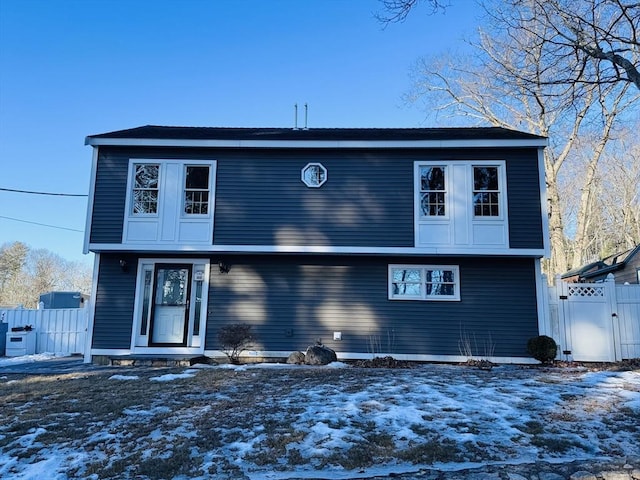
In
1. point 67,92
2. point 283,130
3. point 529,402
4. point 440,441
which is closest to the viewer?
point 440,441

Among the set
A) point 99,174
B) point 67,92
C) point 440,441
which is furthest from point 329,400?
point 67,92

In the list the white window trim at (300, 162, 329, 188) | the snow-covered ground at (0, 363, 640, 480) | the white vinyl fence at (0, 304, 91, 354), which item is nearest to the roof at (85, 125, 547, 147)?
the white window trim at (300, 162, 329, 188)

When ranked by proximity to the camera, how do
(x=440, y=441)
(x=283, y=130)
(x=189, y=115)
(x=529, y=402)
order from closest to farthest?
(x=440, y=441)
(x=529, y=402)
(x=283, y=130)
(x=189, y=115)

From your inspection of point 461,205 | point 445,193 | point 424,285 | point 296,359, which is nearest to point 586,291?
point 461,205

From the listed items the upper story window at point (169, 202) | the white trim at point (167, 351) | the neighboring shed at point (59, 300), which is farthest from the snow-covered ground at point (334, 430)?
the neighboring shed at point (59, 300)

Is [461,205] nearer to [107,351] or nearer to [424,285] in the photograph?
[424,285]

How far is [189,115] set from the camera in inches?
664

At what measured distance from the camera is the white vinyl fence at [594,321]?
9148mm

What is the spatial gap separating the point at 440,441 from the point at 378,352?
17.7 ft

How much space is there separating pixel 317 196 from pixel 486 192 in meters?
3.78

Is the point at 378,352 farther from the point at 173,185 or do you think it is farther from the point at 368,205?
the point at 173,185

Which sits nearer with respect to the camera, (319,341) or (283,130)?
(319,341)

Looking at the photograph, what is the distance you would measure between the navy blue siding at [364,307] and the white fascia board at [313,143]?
8.34ft

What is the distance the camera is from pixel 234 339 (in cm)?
882
